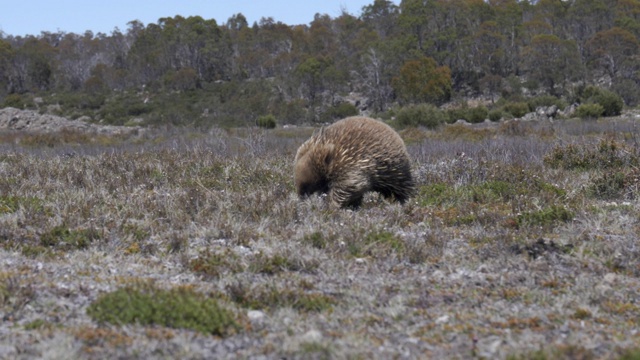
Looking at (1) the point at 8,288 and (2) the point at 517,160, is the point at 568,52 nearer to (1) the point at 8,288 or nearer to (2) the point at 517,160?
(2) the point at 517,160

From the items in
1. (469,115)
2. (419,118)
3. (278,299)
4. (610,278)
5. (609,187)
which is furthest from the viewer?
(469,115)

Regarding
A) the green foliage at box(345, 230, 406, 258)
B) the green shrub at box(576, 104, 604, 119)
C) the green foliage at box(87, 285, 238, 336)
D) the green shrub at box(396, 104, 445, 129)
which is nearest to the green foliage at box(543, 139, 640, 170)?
the green foliage at box(345, 230, 406, 258)

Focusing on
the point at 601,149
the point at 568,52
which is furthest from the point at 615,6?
the point at 601,149

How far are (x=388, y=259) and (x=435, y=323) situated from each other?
5.41 ft

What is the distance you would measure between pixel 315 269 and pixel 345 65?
183ft

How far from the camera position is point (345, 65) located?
60.8 m

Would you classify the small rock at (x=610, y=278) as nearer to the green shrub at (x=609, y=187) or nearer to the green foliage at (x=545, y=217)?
the green foliage at (x=545, y=217)

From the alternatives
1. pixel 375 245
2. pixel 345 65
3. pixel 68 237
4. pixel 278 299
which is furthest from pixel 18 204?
pixel 345 65

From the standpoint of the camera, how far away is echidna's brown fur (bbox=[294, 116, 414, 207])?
29.2 ft

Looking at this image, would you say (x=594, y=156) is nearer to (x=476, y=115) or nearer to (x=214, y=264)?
(x=214, y=264)

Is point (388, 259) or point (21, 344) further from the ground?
point (21, 344)

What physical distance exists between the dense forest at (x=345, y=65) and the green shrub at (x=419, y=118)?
13.2 metres

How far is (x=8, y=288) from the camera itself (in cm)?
494

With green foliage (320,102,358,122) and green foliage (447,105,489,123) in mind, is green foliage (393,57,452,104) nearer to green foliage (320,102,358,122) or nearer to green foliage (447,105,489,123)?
green foliage (320,102,358,122)
